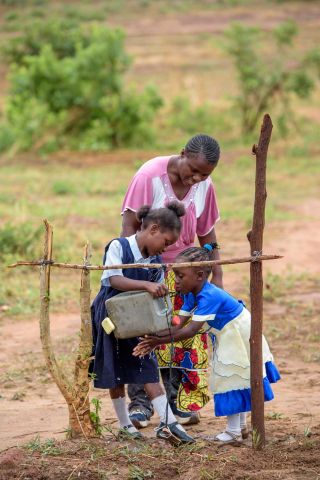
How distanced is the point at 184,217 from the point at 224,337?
2.05 ft

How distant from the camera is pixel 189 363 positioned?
460cm

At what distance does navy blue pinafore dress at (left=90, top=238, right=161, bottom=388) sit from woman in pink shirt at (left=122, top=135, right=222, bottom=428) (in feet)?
0.85

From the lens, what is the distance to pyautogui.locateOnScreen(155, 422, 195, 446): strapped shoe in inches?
169

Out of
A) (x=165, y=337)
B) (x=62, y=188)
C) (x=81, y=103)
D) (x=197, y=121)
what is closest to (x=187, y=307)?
(x=165, y=337)

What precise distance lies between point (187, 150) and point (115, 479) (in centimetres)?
155

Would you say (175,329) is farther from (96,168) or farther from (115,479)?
(96,168)

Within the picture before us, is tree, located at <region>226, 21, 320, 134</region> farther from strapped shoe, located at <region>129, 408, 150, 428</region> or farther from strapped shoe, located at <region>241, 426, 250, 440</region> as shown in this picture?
strapped shoe, located at <region>241, 426, 250, 440</region>

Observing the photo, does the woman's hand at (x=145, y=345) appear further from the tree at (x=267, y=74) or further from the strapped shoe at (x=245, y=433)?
the tree at (x=267, y=74)

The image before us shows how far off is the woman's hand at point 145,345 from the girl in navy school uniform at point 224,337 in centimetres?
15

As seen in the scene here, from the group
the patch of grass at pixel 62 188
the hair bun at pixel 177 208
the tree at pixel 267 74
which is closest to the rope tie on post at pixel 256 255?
the hair bun at pixel 177 208

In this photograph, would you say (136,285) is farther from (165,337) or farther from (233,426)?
(233,426)

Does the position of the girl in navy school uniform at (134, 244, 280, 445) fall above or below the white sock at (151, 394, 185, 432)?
above

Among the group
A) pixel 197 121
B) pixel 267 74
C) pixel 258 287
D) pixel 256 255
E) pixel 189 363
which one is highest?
pixel 267 74

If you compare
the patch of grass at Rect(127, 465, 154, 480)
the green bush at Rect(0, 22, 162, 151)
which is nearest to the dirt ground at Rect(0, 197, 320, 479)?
the patch of grass at Rect(127, 465, 154, 480)
